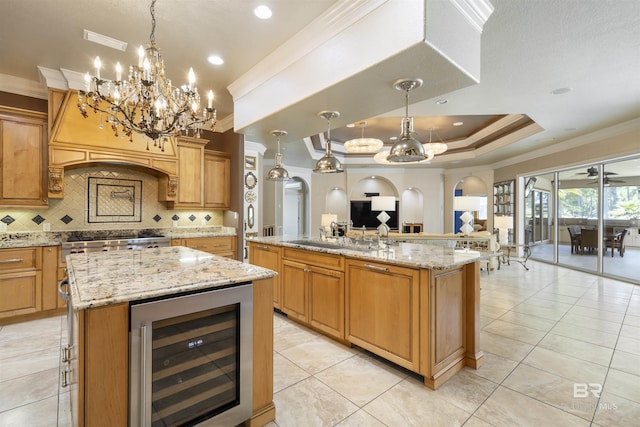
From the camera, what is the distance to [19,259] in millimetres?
3346

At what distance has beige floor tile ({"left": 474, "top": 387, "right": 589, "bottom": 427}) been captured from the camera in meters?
1.77

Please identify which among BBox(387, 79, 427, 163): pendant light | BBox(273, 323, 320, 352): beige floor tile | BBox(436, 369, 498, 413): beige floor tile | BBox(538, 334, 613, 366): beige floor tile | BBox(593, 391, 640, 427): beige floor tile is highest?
BBox(387, 79, 427, 163): pendant light

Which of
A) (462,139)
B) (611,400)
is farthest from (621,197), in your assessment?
(611,400)

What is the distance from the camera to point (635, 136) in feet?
16.0

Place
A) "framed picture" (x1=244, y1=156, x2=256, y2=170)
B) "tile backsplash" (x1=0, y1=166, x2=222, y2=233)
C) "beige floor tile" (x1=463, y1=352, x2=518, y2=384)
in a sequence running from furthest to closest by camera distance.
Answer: "framed picture" (x1=244, y1=156, x2=256, y2=170) < "tile backsplash" (x1=0, y1=166, x2=222, y2=233) < "beige floor tile" (x1=463, y1=352, x2=518, y2=384)

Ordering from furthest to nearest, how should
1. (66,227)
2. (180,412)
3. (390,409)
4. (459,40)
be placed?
(66,227) < (459,40) < (390,409) < (180,412)

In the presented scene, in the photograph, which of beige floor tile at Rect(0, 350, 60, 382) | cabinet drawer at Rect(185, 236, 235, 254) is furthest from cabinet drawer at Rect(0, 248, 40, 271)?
cabinet drawer at Rect(185, 236, 235, 254)

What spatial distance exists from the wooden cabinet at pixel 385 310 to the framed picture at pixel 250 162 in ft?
10.7

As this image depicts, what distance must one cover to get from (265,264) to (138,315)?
2.42m

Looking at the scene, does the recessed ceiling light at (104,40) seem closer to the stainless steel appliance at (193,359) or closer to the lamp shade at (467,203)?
the stainless steel appliance at (193,359)

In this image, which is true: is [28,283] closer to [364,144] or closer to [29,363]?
[29,363]

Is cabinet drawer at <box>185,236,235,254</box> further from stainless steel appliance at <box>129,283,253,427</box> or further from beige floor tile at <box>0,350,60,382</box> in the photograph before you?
stainless steel appliance at <box>129,283,253,427</box>

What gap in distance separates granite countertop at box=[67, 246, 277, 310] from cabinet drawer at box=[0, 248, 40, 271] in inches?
69.2

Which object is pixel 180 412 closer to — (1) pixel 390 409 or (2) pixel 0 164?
(1) pixel 390 409
